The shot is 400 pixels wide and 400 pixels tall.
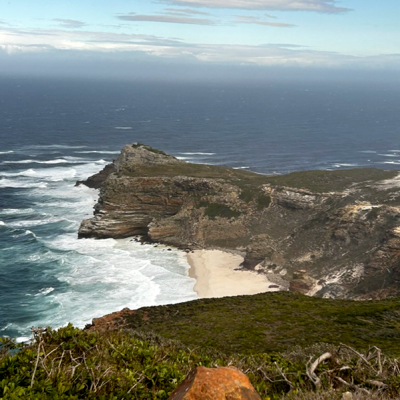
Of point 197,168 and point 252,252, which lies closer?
point 252,252

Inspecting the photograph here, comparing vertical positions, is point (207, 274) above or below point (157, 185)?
below

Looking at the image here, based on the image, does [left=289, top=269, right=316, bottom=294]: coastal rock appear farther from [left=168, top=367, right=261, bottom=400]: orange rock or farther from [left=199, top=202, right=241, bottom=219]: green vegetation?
[left=168, top=367, right=261, bottom=400]: orange rock

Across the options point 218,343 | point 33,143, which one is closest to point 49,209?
point 218,343

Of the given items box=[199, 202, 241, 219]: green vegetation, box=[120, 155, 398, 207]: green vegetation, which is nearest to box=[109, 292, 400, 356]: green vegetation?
box=[199, 202, 241, 219]: green vegetation

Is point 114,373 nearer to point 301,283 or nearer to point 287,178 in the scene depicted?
point 301,283

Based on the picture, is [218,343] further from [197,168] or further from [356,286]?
[197,168]

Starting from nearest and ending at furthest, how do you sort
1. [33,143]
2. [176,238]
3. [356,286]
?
[356,286]
[176,238]
[33,143]

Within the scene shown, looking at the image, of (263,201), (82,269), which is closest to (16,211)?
(82,269)
